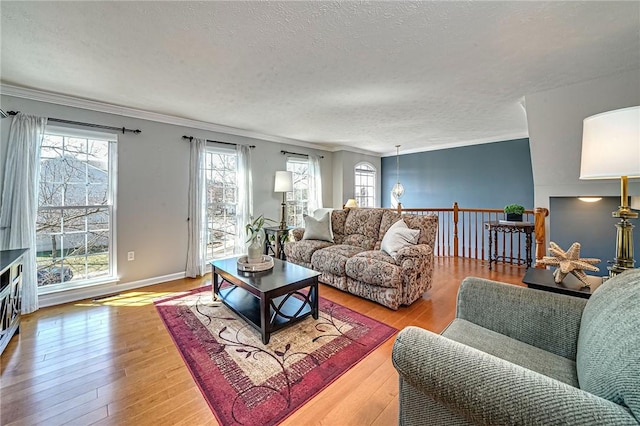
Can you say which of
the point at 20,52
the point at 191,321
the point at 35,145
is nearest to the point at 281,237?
the point at 191,321

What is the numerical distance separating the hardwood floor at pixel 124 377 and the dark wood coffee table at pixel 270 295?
59 centimetres

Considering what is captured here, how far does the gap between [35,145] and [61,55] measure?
1.31 m

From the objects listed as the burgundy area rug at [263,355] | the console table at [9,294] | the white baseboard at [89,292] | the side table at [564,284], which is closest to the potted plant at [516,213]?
the side table at [564,284]

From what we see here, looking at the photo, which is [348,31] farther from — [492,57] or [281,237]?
[281,237]

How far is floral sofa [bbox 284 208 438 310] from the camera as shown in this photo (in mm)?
2727

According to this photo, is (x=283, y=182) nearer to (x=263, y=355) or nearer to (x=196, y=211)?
(x=196, y=211)

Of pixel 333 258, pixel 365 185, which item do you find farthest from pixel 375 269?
pixel 365 185

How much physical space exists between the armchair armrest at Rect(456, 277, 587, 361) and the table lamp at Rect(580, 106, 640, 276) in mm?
448

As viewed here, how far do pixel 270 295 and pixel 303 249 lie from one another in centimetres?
160

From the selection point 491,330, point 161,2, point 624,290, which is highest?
point 161,2

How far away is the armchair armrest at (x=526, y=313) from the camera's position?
1.24m

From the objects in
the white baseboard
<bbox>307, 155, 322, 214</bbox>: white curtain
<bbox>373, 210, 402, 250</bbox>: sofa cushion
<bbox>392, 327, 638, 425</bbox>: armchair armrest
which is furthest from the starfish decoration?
<bbox>307, 155, 322, 214</bbox>: white curtain

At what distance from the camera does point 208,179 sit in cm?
421

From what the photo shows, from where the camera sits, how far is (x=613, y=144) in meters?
1.23
